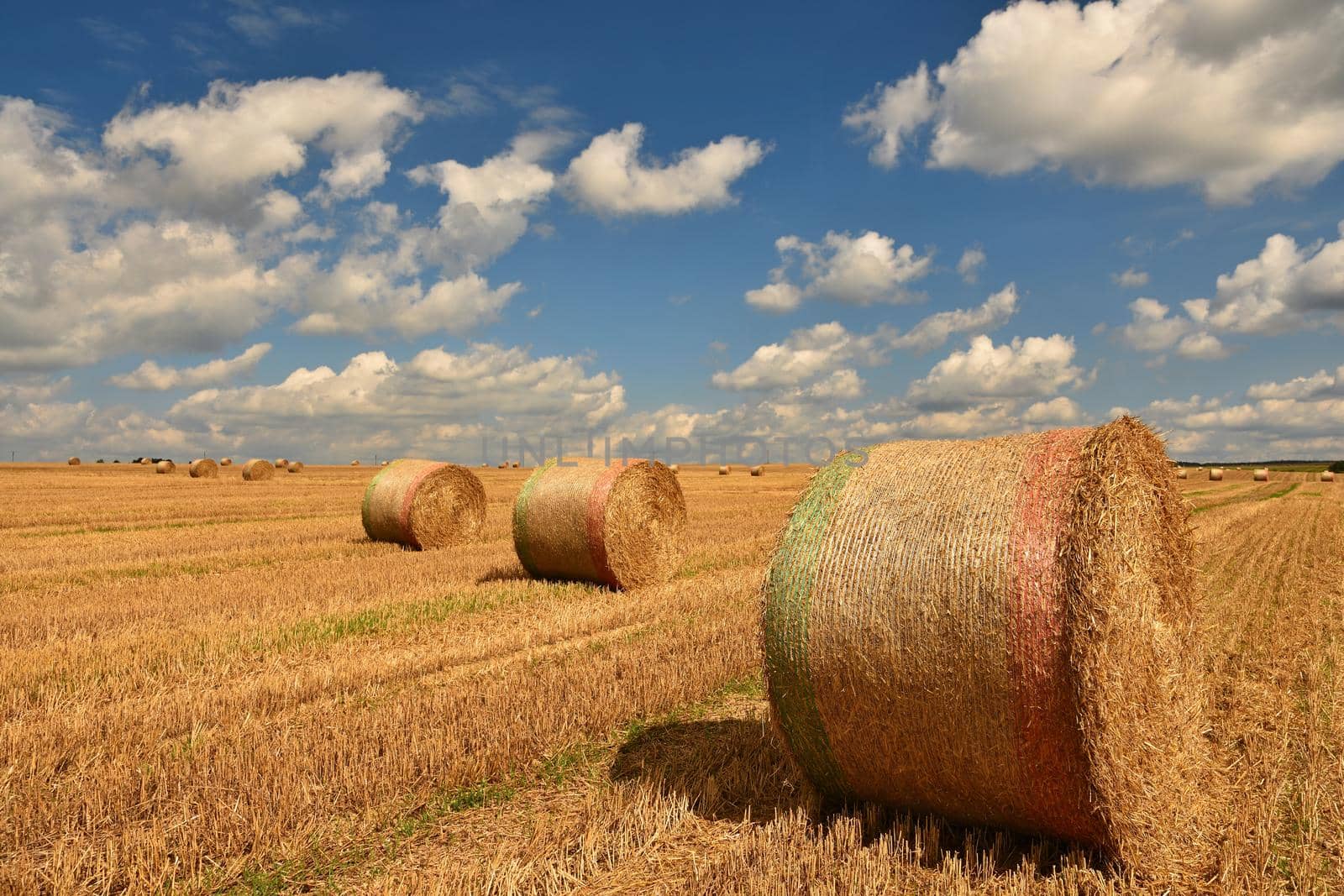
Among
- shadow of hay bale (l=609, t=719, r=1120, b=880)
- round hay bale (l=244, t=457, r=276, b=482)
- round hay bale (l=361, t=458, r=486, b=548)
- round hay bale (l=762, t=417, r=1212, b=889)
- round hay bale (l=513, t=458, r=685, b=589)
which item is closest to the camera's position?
round hay bale (l=762, t=417, r=1212, b=889)

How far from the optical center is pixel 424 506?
51.0ft

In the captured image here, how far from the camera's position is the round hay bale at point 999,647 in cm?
398

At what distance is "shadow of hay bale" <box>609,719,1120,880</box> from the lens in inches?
163

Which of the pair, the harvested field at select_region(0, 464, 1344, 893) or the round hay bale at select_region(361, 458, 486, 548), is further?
the round hay bale at select_region(361, 458, 486, 548)

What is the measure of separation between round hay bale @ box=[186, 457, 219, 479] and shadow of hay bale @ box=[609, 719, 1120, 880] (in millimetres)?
37681

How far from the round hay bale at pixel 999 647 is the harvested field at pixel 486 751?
0.86 ft

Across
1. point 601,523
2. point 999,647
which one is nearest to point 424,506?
point 601,523

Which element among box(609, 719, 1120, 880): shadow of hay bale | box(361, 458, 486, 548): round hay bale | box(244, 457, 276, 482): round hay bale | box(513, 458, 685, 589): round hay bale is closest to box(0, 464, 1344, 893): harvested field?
box(609, 719, 1120, 880): shadow of hay bale

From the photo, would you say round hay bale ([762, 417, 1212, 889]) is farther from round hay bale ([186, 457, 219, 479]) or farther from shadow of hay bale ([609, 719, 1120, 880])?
round hay bale ([186, 457, 219, 479])

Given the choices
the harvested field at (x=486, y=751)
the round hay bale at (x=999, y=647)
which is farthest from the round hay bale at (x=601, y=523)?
the round hay bale at (x=999, y=647)

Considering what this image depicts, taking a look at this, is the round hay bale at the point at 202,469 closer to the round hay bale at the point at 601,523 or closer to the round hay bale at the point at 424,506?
the round hay bale at the point at 424,506

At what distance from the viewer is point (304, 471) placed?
4356cm

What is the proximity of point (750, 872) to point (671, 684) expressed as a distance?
2.79m

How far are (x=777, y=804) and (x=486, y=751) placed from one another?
1.89m
